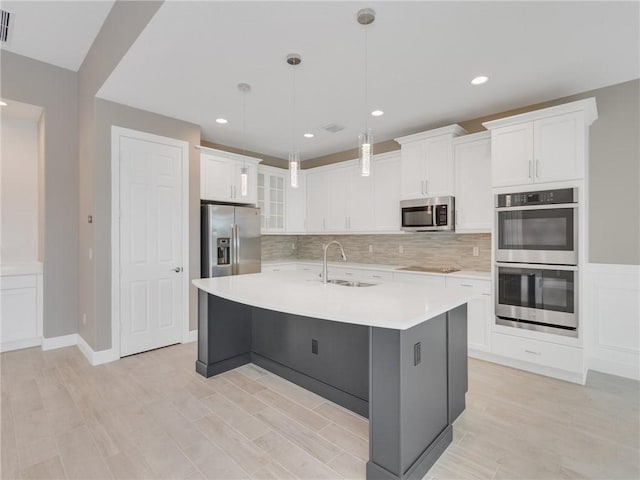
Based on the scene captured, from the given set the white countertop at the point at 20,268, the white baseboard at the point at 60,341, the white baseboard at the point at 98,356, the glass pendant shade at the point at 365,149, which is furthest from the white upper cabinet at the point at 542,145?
the white countertop at the point at 20,268

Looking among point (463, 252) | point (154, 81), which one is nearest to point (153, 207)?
point (154, 81)

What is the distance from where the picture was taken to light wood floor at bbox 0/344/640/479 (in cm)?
179

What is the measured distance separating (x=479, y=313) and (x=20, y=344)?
16.9 ft

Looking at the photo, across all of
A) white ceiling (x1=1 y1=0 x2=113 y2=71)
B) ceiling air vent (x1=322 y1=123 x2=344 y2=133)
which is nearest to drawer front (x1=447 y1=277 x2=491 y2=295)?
ceiling air vent (x1=322 y1=123 x2=344 y2=133)

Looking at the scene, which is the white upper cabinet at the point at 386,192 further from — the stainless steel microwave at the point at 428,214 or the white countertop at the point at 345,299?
the white countertop at the point at 345,299

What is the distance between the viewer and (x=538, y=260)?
3.00 meters

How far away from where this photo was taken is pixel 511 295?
10.4 feet

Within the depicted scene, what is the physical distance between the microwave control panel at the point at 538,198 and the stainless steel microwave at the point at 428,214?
0.60m

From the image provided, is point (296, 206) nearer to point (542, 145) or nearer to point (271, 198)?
point (271, 198)

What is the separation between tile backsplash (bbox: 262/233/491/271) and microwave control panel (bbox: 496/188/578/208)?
29.2 inches

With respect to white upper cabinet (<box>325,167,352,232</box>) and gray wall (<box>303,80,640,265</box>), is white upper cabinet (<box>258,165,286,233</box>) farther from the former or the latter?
gray wall (<box>303,80,640,265</box>)

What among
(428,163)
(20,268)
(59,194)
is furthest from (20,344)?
(428,163)

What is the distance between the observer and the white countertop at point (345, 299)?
1.60 meters

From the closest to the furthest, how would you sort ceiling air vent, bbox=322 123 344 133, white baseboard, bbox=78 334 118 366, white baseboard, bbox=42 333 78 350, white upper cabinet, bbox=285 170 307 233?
white baseboard, bbox=78 334 118 366, white baseboard, bbox=42 333 78 350, ceiling air vent, bbox=322 123 344 133, white upper cabinet, bbox=285 170 307 233
